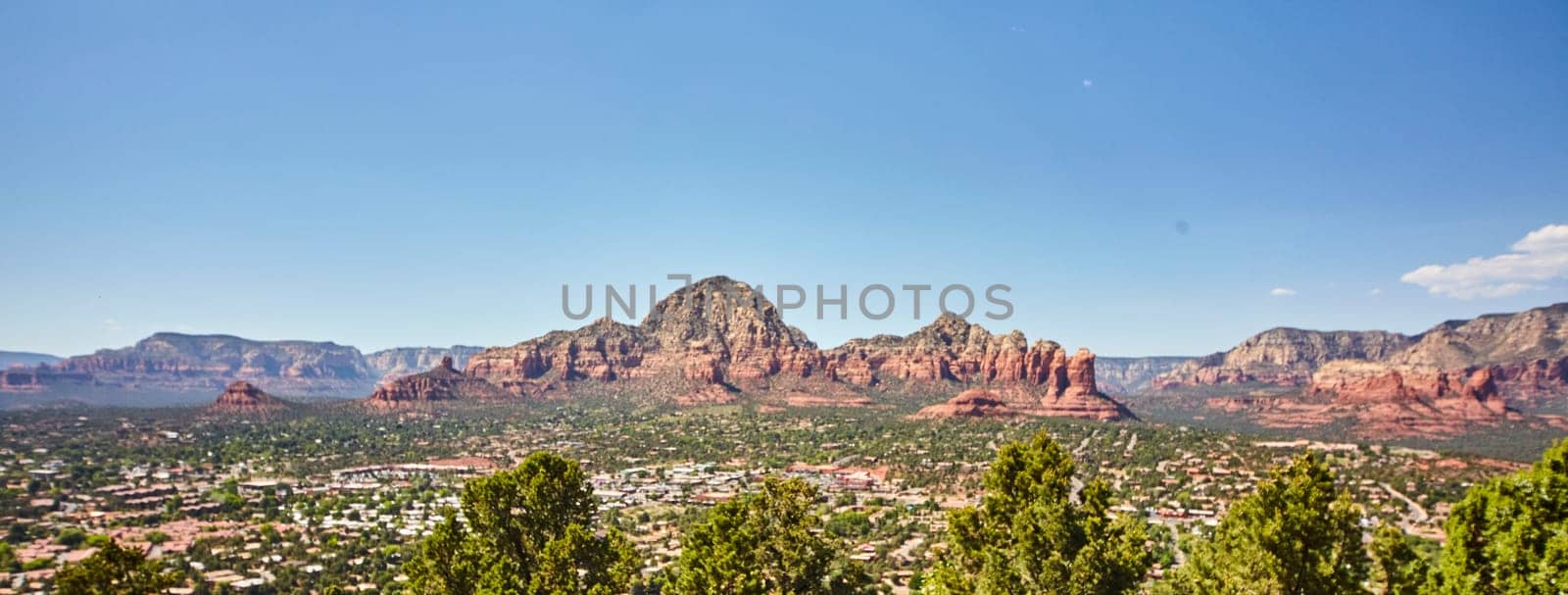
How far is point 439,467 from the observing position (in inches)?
4483

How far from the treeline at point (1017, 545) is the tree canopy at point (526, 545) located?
4 centimetres

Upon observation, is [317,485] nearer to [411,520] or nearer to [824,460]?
[411,520]

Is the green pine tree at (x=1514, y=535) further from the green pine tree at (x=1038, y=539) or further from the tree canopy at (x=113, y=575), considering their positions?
Answer: the tree canopy at (x=113, y=575)

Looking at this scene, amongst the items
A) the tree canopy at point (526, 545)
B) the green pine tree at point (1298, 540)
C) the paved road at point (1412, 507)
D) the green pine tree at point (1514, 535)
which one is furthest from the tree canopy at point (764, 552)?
the paved road at point (1412, 507)

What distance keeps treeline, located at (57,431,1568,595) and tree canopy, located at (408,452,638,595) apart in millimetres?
45

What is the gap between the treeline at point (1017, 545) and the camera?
20.2m

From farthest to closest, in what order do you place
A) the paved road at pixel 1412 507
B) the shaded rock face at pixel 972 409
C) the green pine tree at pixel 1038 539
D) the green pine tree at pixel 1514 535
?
the shaded rock face at pixel 972 409 < the paved road at pixel 1412 507 < the green pine tree at pixel 1038 539 < the green pine tree at pixel 1514 535

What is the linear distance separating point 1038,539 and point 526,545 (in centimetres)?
1612

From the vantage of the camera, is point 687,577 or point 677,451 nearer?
point 687,577

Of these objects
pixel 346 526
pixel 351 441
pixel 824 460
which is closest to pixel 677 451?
pixel 824 460

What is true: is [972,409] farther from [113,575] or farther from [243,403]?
[243,403]

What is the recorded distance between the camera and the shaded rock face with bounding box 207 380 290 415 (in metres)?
189

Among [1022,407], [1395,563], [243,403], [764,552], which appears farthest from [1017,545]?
[243,403]

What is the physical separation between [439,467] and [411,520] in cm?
4255
